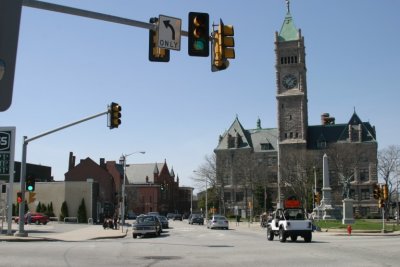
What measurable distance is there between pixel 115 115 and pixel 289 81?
98525mm

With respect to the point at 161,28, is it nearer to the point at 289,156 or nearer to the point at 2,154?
the point at 2,154

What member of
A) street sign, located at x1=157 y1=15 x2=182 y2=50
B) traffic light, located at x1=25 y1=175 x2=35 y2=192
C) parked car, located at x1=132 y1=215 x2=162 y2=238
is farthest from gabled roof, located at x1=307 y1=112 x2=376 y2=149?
street sign, located at x1=157 y1=15 x2=182 y2=50

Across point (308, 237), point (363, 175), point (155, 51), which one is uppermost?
point (363, 175)

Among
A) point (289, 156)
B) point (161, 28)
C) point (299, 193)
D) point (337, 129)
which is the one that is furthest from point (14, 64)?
point (337, 129)

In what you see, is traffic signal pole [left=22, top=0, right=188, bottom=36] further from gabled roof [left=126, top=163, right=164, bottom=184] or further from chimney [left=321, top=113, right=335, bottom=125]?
gabled roof [left=126, top=163, right=164, bottom=184]

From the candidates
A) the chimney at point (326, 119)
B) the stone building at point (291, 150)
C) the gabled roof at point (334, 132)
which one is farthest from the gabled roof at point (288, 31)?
the chimney at point (326, 119)

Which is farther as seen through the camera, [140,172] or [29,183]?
[140,172]

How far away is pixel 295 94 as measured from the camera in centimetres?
11744

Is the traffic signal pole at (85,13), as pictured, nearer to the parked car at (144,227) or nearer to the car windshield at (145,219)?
the parked car at (144,227)

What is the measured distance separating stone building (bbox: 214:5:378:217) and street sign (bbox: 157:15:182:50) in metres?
88.4

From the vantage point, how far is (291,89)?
11894cm

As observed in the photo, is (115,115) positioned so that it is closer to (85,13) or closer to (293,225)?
(293,225)

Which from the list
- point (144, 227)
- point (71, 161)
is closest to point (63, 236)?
point (144, 227)

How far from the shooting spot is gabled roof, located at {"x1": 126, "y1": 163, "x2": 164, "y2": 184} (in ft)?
498
